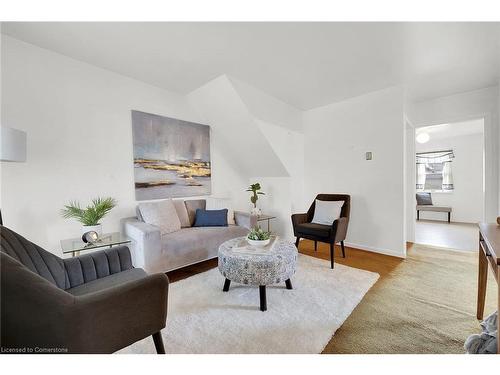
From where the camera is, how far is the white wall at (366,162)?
3.04m

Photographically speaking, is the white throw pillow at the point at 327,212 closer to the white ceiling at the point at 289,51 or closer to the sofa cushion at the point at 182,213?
the white ceiling at the point at 289,51

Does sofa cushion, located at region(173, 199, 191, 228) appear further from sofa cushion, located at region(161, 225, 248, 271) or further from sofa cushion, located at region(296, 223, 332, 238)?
sofa cushion, located at region(296, 223, 332, 238)

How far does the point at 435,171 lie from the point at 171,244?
7.13 meters

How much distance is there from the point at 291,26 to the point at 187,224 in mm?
2558

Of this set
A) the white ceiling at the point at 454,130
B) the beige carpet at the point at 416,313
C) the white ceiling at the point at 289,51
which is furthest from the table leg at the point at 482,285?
the white ceiling at the point at 454,130

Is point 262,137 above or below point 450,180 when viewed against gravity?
above

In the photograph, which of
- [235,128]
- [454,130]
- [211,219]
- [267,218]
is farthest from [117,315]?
[454,130]

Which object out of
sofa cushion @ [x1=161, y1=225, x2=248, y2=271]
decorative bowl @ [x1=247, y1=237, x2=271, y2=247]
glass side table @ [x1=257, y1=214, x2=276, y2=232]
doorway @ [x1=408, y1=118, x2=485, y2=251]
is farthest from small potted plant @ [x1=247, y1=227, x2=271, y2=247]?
doorway @ [x1=408, y1=118, x2=485, y2=251]

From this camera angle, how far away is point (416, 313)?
1717mm

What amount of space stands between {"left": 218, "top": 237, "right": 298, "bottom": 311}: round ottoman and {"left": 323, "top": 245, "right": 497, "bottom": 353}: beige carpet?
0.56 meters

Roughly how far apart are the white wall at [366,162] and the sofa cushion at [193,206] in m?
2.02

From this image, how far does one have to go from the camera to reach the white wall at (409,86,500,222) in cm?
298

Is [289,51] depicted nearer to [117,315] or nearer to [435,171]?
[117,315]

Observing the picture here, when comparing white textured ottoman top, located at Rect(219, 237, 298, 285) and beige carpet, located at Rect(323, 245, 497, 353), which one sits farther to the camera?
white textured ottoman top, located at Rect(219, 237, 298, 285)
